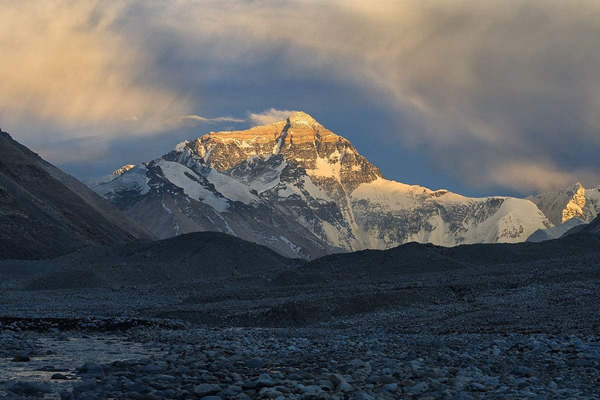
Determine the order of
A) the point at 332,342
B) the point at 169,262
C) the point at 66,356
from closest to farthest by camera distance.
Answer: the point at 66,356 → the point at 332,342 → the point at 169,262

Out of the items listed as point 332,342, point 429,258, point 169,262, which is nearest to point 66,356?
point 332,342

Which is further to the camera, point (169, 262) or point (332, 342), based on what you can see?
point (169, 262)

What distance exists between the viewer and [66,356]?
2991 centimetres

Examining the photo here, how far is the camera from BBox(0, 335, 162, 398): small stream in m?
22.1

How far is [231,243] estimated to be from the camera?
146250 millimetres

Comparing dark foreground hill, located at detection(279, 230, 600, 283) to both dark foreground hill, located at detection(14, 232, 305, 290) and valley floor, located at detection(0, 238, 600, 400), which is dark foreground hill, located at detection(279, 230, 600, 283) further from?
A: dark foreground hill, located at detection(14, 232, 305, 290)

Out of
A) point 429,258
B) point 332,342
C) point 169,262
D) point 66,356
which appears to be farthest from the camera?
point 169,262

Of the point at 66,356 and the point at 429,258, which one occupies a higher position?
the point at 429,258

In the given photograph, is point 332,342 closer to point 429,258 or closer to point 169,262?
point 429,258

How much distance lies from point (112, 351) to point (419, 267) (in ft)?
239

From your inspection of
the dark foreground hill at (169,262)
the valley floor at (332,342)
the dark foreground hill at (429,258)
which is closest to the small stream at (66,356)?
the valley floor at (332,342)

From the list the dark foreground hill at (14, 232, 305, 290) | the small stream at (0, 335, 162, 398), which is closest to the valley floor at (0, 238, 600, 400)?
the small stream at (0, 335, 162, 398)

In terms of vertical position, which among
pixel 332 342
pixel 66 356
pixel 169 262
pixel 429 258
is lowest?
pixel 66 356

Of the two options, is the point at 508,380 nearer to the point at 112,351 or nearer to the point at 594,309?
the point at 112,351
